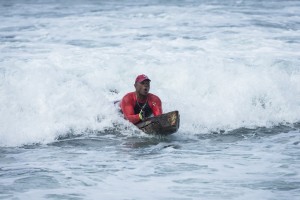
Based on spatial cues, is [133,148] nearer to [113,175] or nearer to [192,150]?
[192,150]

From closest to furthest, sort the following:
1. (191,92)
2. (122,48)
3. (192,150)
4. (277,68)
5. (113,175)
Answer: (113,175) < (192,150) < (191,92) < (277,68) < (122,48)

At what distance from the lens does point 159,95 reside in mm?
12602

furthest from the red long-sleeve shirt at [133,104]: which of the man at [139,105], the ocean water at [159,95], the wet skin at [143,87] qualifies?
the ocean water at [159,95]

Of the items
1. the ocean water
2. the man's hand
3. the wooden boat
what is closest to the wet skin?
the man's hand

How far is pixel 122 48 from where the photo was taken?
16.5 metres

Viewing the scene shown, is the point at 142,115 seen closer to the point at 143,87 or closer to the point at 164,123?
the point at 143,87

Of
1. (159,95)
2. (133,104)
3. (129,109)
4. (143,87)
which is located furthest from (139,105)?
(159,95)

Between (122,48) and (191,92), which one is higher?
(122,48)

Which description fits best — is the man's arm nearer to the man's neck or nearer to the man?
the man

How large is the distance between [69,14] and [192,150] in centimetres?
1462

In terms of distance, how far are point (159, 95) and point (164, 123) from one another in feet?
10.3

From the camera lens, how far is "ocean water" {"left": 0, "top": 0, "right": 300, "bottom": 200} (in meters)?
7.29

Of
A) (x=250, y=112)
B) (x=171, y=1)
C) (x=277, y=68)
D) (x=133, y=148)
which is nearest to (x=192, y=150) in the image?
(x=133, y=148)

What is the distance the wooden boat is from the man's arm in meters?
0.31
